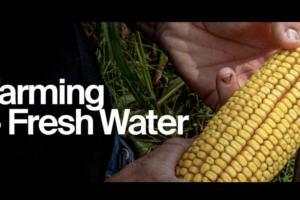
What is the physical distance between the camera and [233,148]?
647 mm

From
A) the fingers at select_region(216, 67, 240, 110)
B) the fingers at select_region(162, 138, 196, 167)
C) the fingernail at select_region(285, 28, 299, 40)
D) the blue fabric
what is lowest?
the blue fabric

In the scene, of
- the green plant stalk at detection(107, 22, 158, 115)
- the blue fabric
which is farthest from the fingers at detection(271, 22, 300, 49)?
the blue fabric

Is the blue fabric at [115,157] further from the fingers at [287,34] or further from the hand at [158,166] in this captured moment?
the fingers at [287,34]

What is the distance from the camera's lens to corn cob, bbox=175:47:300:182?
64 cm

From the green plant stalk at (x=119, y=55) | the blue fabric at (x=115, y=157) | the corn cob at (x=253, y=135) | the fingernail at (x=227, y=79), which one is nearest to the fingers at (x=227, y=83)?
the fingernail at (x=227, y=79)

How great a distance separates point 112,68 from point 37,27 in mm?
591

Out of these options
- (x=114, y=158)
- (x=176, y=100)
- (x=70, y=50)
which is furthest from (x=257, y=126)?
(x=176, y=100)

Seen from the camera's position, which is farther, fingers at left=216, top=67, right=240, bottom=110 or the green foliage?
the green foliage

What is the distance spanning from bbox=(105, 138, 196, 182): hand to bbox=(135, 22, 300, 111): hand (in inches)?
9.5

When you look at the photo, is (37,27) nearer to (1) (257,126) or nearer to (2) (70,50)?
(2) (70,50)

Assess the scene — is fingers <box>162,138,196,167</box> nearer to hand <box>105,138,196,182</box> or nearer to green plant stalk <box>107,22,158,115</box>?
hand <box>105,138,196,182</box>

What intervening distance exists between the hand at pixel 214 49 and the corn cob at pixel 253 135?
0.20 m

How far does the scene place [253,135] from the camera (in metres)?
0.66

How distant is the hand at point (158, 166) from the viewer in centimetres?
70
